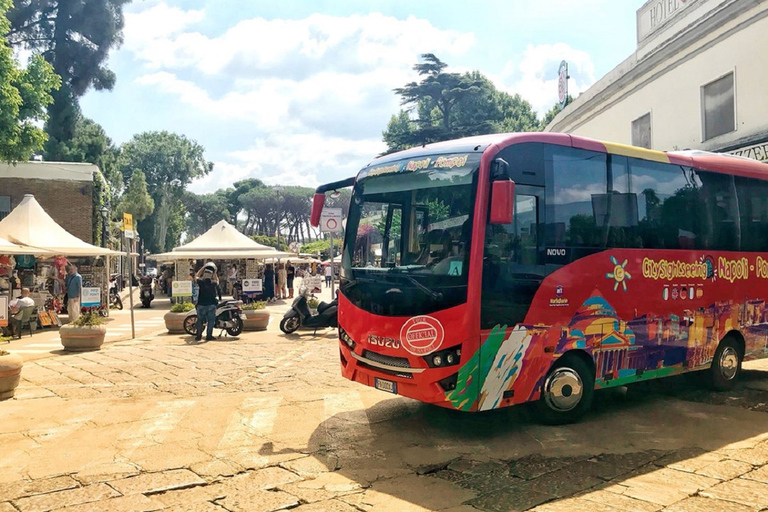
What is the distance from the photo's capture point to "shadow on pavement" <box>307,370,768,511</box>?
193 inches

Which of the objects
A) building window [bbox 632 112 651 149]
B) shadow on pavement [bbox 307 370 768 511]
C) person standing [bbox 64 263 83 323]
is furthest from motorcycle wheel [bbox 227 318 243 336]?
building window [bbox 632 112 651 149]

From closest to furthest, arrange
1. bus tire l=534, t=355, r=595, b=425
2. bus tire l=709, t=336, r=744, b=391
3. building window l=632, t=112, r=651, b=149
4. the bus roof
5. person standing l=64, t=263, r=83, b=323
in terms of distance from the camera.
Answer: the bus roof, bus tire l=534, t=355, r=595, b=425, bus tire l=709, t=336, r=744, b=391, person standing l=64, t=263, r=83, b=323, building window l=632, t=112, r=651, b=149

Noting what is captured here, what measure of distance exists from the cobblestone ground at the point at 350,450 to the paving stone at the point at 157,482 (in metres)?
0.02

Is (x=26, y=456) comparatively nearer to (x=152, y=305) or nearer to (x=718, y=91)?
(x=718, y=91)

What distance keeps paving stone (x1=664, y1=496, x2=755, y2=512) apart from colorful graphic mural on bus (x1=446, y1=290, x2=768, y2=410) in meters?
1.94

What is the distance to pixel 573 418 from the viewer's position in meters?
6.90

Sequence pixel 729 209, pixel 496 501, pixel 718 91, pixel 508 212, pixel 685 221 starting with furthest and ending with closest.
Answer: pixel 718 91 → pixel 729 209 → pixel 685 221 → pixel 508 212 → pixel 496 501

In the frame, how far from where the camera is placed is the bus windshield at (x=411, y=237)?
20.2ft

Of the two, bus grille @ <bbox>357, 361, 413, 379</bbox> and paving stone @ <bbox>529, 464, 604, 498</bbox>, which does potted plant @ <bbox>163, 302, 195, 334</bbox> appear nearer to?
bus grille @ <bbox>357, 361, 413, 379</bbox>

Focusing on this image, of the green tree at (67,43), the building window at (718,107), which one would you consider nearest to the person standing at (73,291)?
the building window at (718,107)

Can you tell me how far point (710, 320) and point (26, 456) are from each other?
8329 mm

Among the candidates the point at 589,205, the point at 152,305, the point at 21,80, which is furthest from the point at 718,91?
the point at 152,305

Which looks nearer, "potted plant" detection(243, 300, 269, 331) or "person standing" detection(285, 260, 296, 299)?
"potted plant" detection(243, 300, 269, 331)

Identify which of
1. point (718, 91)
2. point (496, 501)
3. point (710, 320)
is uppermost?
point (718, 91)
